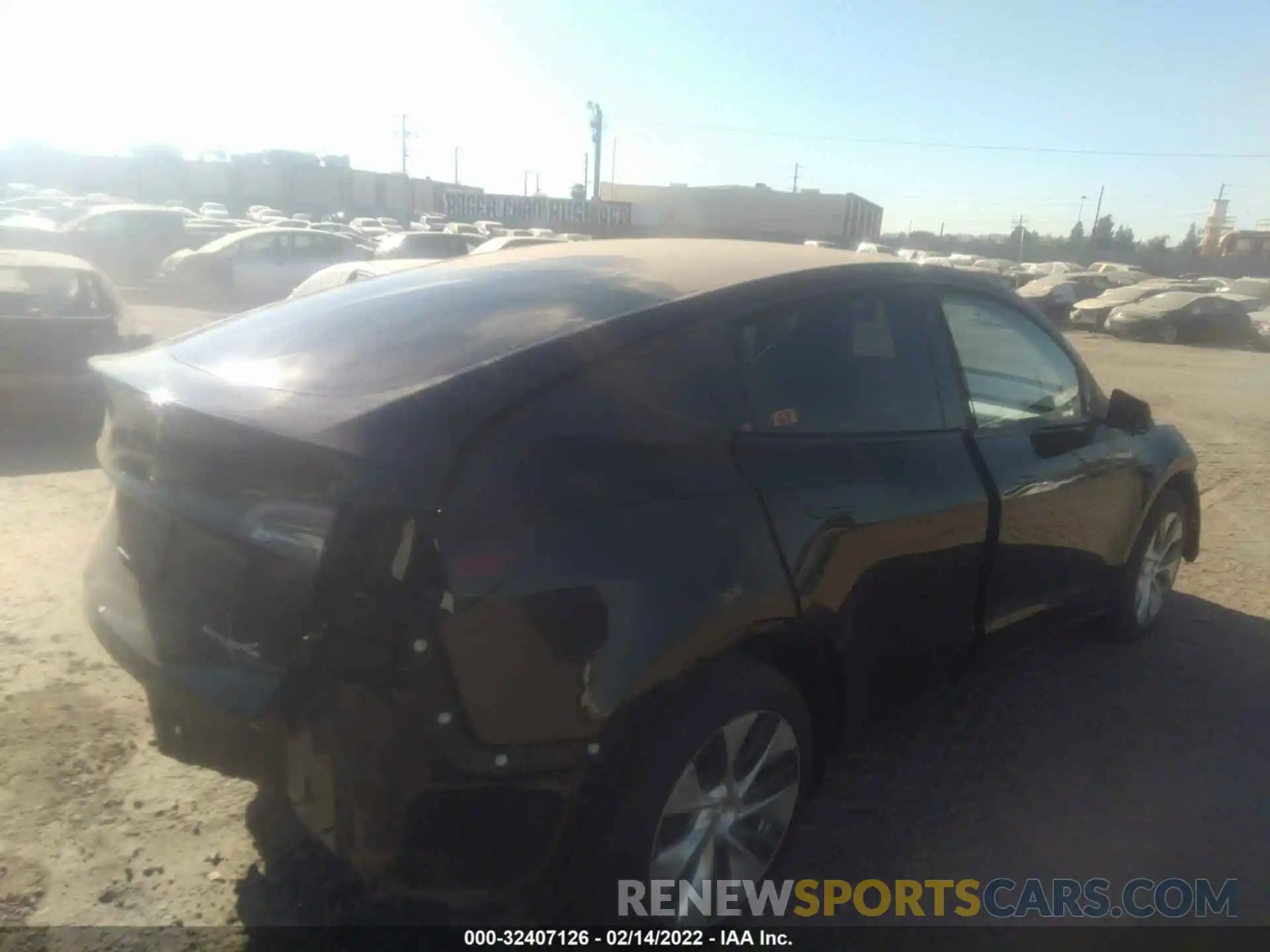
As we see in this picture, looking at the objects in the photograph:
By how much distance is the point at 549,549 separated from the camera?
2.08 metres

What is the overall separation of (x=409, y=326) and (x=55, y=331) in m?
5.80

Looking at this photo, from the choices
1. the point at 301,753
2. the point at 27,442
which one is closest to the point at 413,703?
the point at 301,753

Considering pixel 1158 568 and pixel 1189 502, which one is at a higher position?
pixel 1189 502

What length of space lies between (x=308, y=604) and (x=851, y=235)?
60470mm

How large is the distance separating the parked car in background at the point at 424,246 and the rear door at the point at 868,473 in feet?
57.7

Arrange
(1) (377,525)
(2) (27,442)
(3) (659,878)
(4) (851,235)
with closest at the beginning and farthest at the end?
(1) (377,525) < (3) (659,878) < (2) (27,442) < (4) (851,235)

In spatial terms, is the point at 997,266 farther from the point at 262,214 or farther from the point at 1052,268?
the point at 262,214

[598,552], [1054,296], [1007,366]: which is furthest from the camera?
[1054,296]

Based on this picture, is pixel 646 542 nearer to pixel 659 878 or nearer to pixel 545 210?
pixel 659 878

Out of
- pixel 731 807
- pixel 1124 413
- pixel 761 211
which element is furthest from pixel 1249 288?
pixel 731 807

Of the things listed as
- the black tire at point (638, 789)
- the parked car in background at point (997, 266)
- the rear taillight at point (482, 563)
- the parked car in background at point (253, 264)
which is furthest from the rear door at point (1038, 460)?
the parked car in background at point (997, 266)

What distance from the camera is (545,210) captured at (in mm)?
47750

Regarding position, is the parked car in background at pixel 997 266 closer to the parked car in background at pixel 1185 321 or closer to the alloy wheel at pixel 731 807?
the parked car in background at pixel 1185 321

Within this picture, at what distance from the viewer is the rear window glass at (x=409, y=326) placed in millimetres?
2400
